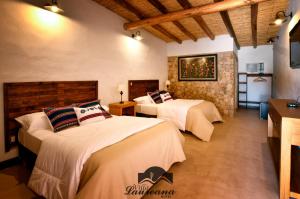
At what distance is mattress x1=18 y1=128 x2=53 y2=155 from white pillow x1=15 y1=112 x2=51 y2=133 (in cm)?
8

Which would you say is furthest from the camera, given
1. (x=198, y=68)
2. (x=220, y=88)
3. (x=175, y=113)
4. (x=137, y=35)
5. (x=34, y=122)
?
(x=198, y=68)

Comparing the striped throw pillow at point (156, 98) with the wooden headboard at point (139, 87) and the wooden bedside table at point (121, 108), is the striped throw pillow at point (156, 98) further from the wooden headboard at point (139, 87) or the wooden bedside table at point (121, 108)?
the wooden bedside table at point (121, 108)

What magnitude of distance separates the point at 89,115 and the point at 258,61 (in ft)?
24.2

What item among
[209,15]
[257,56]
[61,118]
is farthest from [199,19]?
[257,56]

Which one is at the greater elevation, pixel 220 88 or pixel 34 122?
pixel 220 88

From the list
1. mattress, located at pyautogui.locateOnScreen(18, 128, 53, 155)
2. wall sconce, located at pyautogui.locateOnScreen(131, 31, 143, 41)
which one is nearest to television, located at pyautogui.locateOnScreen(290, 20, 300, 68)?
wall sconce, located at pyautogui.locateOnScreen(131, 31, 143, 41)

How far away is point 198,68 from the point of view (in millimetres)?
6398

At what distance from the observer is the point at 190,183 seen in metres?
2.15

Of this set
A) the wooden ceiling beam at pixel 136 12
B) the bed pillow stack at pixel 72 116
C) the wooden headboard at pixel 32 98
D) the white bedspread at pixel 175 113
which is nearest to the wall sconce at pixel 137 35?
the wooden ceiling beam at pixel 136 12

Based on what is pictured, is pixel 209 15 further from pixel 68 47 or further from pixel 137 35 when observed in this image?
pixel 68 47

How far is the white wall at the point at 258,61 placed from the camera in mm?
7199

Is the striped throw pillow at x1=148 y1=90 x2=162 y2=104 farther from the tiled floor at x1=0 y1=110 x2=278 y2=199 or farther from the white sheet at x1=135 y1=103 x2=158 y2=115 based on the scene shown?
the tiled floor at x1=0 y1=110 x2=278 y2=199

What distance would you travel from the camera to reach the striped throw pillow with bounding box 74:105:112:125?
2.66 metres

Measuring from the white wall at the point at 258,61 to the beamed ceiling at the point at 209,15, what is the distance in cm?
135
